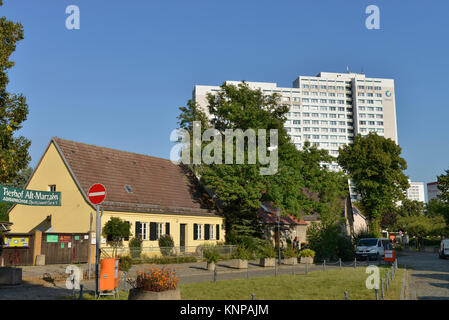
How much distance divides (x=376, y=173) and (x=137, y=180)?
122 feet

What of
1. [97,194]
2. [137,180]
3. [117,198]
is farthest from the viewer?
[137,180]

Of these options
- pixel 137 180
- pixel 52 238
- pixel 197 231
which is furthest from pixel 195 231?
pixel 52 238

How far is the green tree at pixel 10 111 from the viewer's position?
78.7ft

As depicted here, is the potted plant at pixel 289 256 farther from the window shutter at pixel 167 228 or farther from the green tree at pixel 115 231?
the green tree at pixel 115 231

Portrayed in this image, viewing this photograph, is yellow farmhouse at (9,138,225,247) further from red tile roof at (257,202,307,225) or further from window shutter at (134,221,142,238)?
red tile roof at (257,202,307,225)

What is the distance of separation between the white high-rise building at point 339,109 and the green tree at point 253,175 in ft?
360

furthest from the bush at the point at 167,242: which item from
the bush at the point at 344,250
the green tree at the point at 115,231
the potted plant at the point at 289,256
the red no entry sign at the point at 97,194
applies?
the red no entry sign at the point at 97,194

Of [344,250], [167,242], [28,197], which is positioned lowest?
[344,250]

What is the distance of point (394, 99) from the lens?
6097 inches

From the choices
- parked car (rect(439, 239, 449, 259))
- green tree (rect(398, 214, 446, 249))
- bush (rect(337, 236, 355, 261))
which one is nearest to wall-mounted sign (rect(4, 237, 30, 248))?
bush (rect(337, 236, 355, 261))

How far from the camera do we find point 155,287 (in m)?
11.8

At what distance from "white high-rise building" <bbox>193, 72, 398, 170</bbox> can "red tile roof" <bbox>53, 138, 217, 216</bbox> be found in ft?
368

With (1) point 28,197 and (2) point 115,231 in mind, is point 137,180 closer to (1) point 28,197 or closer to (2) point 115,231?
(2) point 115,231
